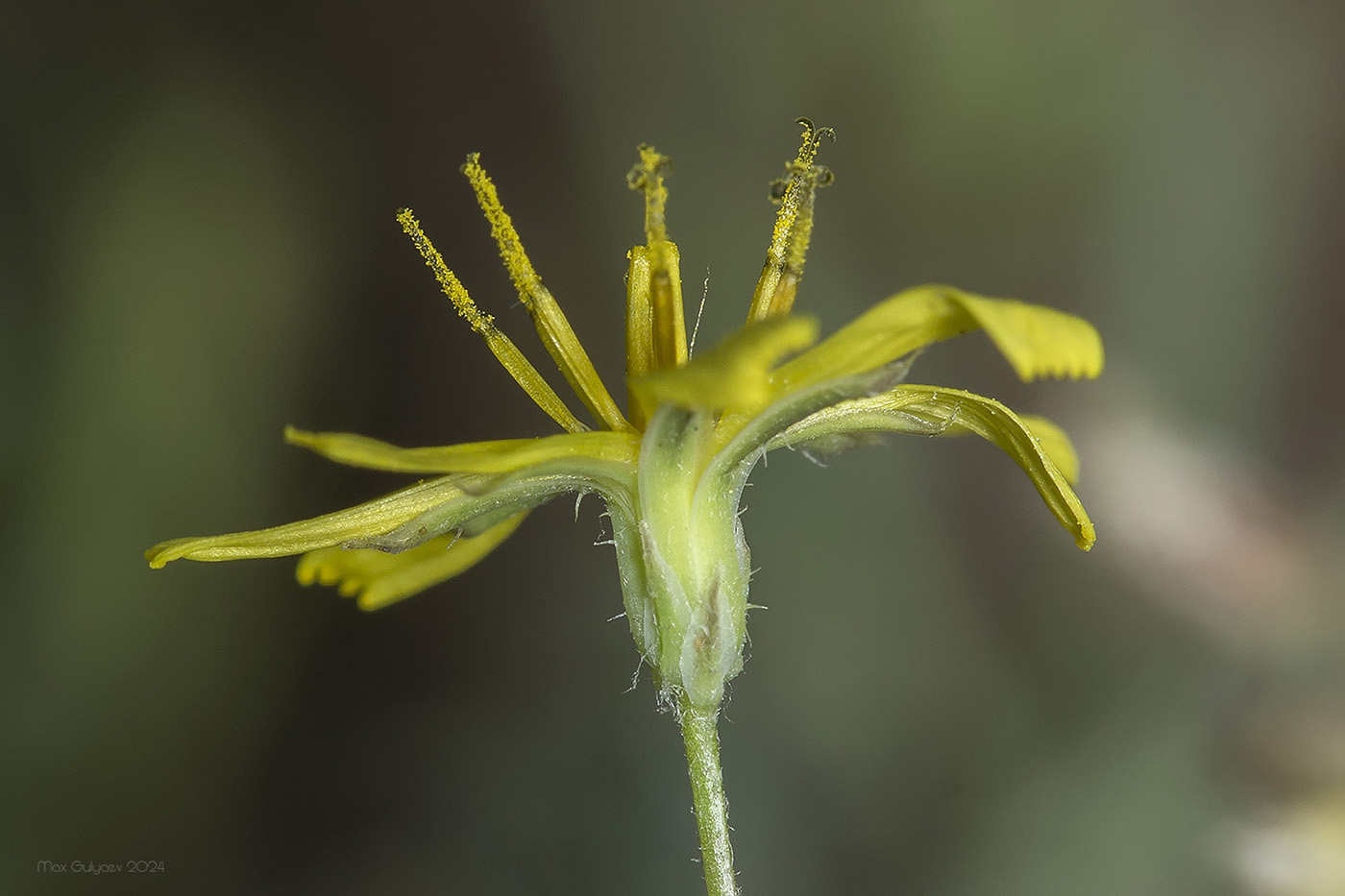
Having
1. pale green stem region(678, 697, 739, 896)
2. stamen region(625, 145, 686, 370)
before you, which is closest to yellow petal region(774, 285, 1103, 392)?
stamen region(625, 145, 686, 370)

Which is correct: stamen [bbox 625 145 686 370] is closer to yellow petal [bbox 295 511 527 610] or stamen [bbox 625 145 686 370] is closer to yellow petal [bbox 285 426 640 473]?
yellow petal [bbox 285 426 640 473]

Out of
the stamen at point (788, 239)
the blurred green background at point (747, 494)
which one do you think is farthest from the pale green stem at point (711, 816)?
the blurred green background at point (747, 494)

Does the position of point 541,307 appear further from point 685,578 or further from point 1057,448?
point 1057,448

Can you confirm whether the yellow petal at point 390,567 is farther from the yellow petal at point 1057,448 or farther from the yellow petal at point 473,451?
the yellow petal at point 1057,448

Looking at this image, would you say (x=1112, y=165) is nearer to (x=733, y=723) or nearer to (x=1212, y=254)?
(x=1212, y=254)

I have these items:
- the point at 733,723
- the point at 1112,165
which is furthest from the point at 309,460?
the point at 1112,165

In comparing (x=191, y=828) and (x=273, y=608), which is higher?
(x=273, y=608)

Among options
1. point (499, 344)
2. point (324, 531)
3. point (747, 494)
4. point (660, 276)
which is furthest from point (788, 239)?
point (747, 494)
